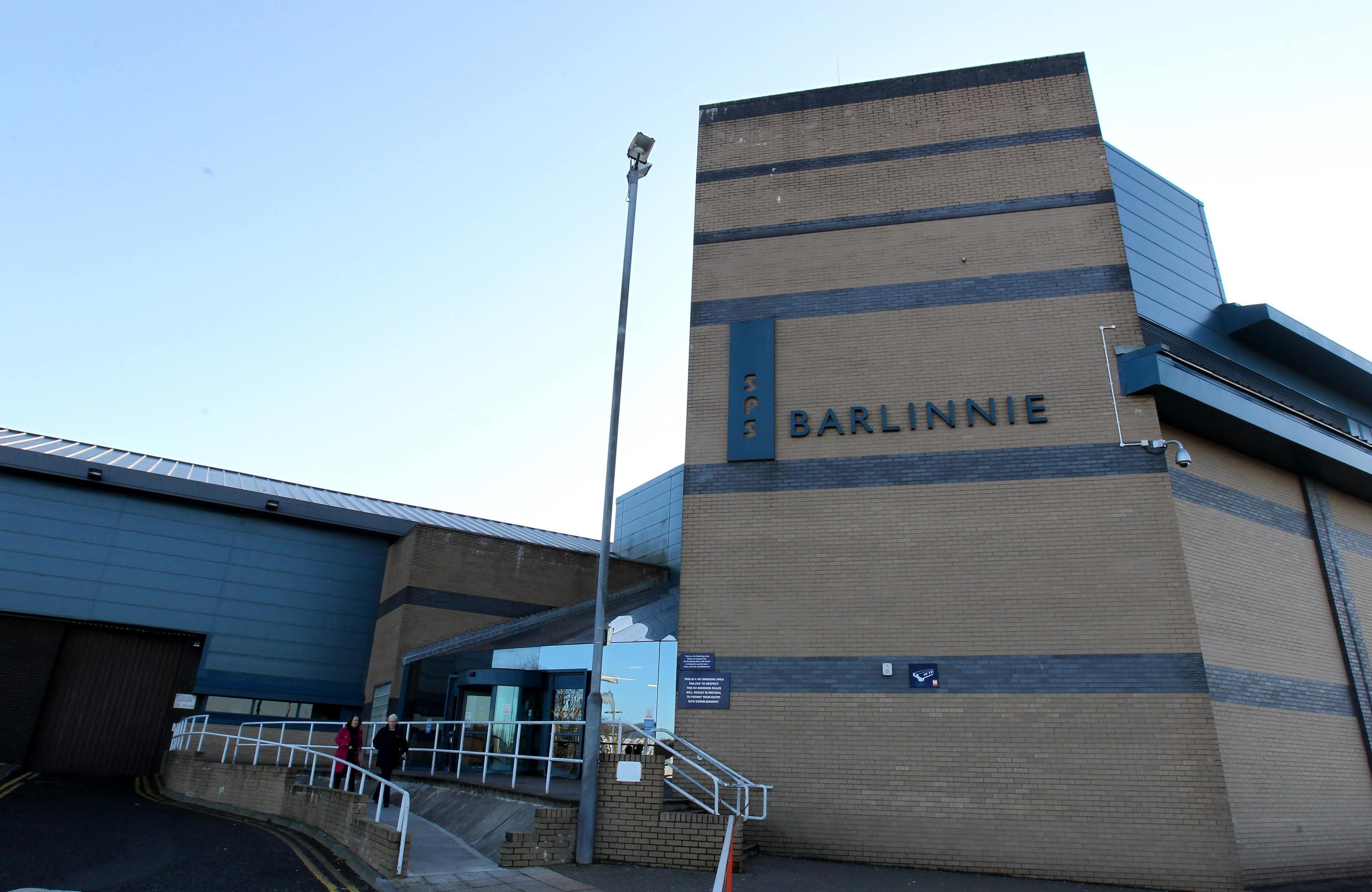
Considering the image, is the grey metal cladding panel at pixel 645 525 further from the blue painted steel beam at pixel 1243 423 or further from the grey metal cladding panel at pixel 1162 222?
the blue painted steel beam at pixel 1243 423

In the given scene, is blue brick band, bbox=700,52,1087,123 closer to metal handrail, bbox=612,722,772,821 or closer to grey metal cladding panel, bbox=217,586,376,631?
metal handrail, bbox=612,722,772,821

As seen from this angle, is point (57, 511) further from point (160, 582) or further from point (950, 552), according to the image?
point (950, 552)

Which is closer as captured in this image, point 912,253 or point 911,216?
point 912,253

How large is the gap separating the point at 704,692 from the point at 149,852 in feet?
24.9

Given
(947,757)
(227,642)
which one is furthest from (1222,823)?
(227,642)

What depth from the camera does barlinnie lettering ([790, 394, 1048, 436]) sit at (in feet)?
42.3

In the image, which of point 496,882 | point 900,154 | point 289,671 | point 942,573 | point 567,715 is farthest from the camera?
point 289,671

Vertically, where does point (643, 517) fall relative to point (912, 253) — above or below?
below

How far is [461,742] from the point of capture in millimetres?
13180

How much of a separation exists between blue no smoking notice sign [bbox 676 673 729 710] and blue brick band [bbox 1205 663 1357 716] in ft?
21.6

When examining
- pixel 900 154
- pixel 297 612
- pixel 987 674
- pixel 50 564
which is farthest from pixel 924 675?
pixel 50 564

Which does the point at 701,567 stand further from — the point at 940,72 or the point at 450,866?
the point at 940,72

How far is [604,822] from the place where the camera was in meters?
10.1

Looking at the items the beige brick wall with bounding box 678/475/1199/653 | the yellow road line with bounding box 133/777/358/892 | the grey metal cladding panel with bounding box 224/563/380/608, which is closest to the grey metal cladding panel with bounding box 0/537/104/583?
the grey metal cladding panel with bounding box 224/563/380/608
